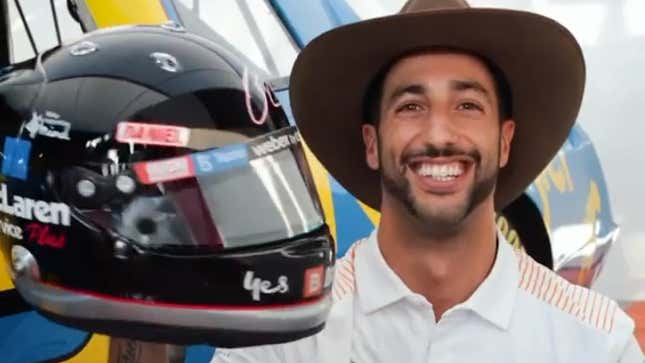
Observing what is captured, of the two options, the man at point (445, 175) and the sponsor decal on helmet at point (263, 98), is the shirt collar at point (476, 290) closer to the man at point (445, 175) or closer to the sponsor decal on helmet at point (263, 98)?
the man at point (445, 175)

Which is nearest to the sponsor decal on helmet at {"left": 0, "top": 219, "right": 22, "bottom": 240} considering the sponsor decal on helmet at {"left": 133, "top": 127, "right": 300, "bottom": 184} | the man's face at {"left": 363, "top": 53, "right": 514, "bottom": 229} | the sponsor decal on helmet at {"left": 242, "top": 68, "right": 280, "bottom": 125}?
the sponsor decal on helmet at {"left": 133, "top": 127, "right": 300, "bottom": 184}

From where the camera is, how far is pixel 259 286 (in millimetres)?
1253

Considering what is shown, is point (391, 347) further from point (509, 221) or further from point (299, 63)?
point (509, 221)

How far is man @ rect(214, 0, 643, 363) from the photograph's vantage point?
141cm

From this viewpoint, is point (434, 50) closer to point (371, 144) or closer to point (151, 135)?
point (371, 144)

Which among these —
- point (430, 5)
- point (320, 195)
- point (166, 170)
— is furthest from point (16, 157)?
point (320, 195)

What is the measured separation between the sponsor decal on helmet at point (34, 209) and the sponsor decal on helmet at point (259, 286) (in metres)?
0.17

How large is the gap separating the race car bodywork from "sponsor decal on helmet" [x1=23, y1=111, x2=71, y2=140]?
0.16m

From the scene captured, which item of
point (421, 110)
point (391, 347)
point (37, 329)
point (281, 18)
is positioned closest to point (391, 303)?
point (391, 347)

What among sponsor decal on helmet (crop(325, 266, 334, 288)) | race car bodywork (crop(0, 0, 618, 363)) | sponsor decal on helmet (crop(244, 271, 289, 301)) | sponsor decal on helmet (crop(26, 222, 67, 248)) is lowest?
race car bodywork (crop(0, 0, 618, 363))

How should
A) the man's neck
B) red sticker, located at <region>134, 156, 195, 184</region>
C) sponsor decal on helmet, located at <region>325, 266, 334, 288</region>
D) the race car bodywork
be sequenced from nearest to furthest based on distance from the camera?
red sticker, located at <region>134, 156, 195, 184</region>
sponsor decal on helmet, located at <region>325, 266, 334, 288</region>
the man's neck
the race car bodywork

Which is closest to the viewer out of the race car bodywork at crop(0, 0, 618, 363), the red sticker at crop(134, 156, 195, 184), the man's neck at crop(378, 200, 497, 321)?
the red sticker at crop(134, 156, 195, 184)

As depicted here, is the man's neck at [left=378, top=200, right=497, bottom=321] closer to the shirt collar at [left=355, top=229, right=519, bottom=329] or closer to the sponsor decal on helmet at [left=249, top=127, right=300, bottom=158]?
the shirt collar at [left=355, top=229, right=519, bottom=329]

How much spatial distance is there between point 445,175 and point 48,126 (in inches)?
16.0
